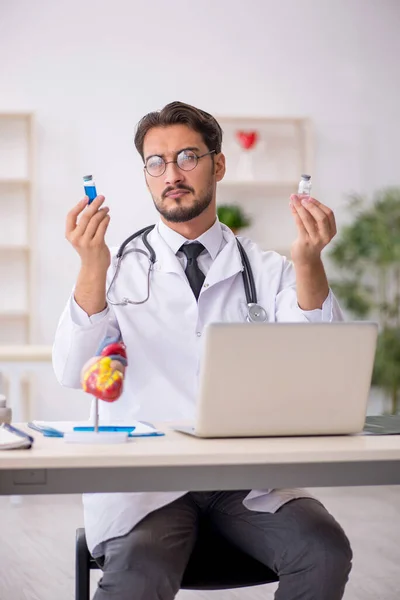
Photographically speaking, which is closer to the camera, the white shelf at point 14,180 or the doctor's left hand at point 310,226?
the doctor's left hand at point 310,226

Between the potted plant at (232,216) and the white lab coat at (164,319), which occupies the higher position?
the potted plant at (232,216)

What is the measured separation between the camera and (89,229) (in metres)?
1.83

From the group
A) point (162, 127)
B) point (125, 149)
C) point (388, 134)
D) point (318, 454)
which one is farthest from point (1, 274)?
point (318, 454)

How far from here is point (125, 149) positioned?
5539 millimetres

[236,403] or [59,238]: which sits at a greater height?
[59,238]

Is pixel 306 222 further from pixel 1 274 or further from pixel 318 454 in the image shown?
pixel 1 274

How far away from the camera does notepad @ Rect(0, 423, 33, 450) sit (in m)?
1.42

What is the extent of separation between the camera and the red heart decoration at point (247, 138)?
547 centimetres

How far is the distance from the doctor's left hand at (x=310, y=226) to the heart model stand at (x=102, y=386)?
21.0 inches

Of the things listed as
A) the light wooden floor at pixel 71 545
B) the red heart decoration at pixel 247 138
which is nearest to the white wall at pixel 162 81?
the red heart decoration at pixel 247 138

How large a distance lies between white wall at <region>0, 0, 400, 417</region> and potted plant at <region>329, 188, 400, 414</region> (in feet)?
0.96

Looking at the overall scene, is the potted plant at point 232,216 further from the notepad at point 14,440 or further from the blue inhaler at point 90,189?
the notepad at point 14,440

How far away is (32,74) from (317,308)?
3893 millimetres

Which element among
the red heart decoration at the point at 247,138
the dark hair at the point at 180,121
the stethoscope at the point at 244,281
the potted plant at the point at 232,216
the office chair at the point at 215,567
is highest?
the red heart decoration at the point at 247,138
